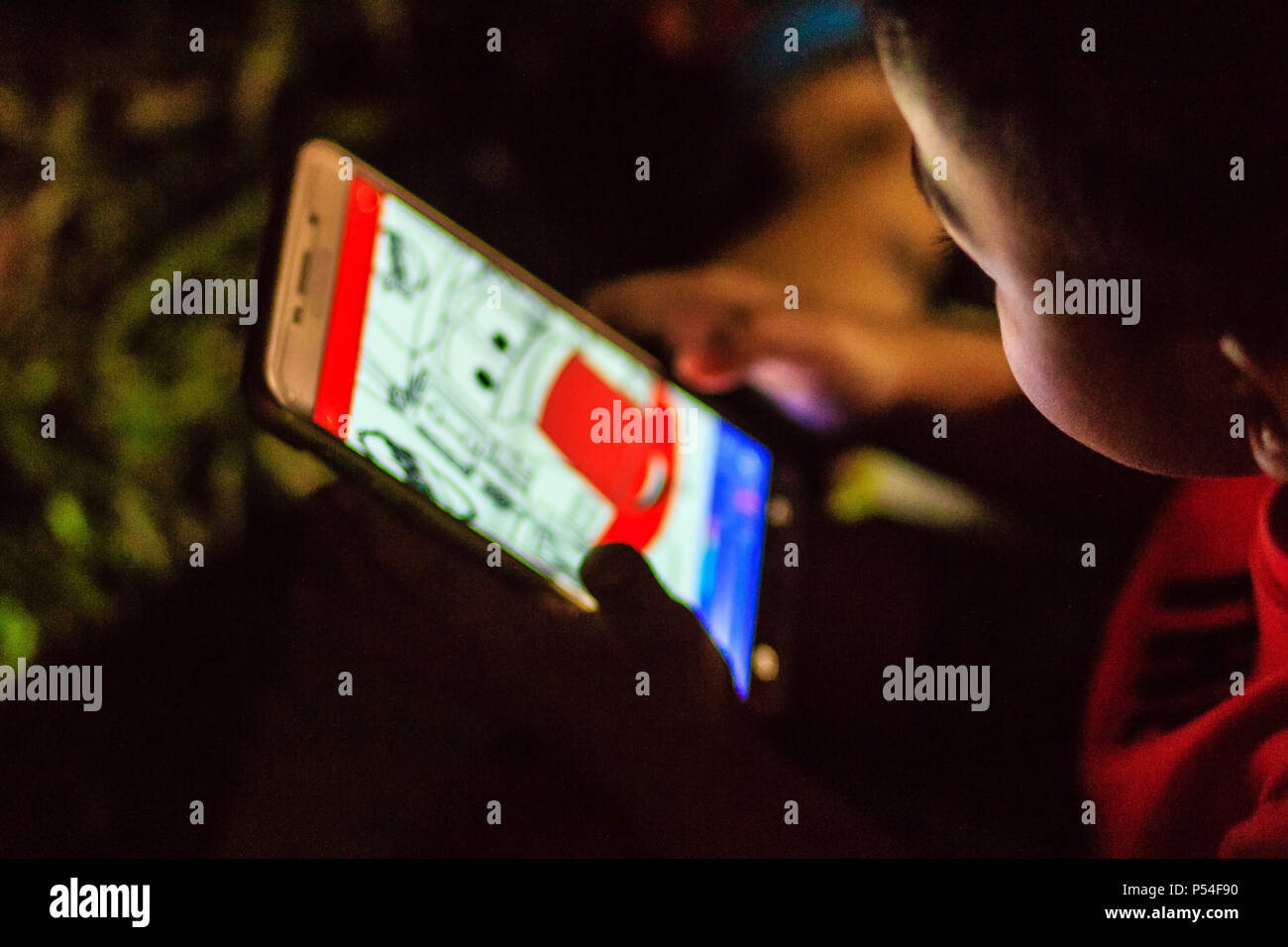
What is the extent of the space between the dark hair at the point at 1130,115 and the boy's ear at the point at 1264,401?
38 mm

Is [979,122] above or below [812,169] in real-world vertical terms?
below

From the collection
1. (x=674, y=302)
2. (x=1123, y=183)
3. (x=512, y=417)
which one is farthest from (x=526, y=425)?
(x=1123, y=183)

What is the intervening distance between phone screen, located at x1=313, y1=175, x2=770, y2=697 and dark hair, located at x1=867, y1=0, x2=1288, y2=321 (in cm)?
36

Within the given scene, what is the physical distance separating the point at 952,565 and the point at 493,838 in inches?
20.2

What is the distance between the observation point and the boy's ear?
21.0 inches

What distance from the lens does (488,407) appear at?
2.40ft

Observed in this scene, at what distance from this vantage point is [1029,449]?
96 cm

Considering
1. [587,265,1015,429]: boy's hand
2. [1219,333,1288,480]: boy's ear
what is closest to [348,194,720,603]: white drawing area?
[587,265,1015,429]: boy's hand

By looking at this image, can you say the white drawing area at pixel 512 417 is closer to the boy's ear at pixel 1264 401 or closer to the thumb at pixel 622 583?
the thumb at pixel 622 583

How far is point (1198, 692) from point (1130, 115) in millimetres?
448

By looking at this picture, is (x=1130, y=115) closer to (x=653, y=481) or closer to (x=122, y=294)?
(x=653, y=481)

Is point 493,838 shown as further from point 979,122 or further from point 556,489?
point 979,122

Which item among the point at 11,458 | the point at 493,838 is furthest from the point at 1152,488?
the point at 11,458

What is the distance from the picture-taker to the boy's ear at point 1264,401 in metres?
0.53
